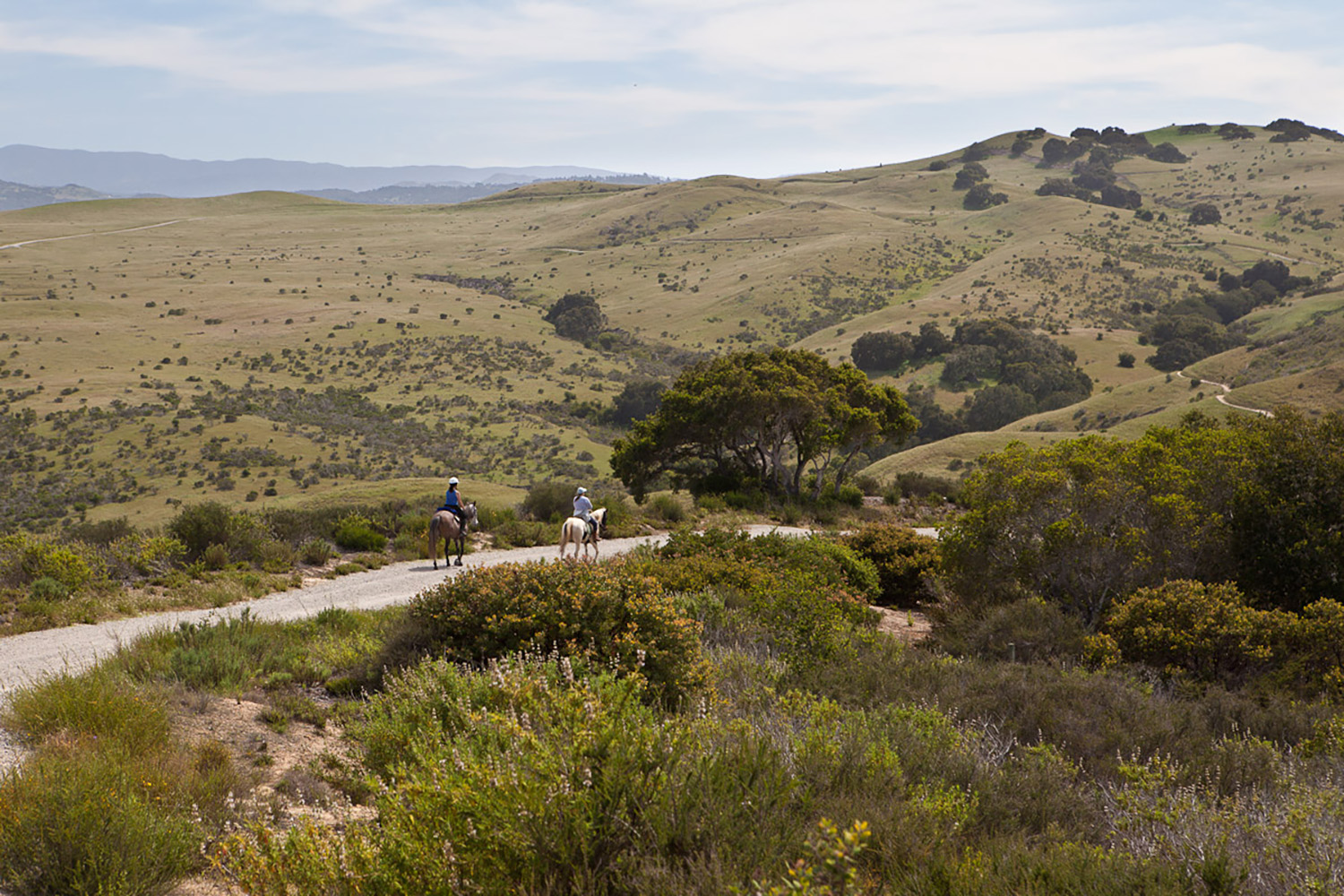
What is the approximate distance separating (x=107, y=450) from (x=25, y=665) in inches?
1494

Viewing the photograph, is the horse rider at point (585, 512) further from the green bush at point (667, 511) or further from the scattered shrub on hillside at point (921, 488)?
the scattered shrub on hillside at point (921, 488)

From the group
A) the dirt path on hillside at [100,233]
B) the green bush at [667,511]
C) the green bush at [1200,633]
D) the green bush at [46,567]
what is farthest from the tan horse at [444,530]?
the dirt path on hillside at [100,233]

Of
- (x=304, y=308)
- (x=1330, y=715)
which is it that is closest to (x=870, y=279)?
(x=304, y=308)

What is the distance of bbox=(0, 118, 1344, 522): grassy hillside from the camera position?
41.4 m

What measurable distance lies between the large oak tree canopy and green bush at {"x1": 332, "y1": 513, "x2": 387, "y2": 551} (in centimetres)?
1007

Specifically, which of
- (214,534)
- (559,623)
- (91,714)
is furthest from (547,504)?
→ (91,714)

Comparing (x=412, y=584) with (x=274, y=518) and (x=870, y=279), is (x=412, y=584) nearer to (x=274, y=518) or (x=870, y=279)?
(x=274, y=518)

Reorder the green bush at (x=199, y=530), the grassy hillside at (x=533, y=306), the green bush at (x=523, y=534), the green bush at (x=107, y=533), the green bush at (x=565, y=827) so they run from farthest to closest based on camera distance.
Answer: the grassy hillside at (x=533, y=306)
the green bush at (x=523, y=534)
the green bush at (x=107, y=533)
the green bush at (x=199, y=530)
the green bush at (x=565, y=827)

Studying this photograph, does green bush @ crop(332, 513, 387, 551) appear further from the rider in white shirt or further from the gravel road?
the rider in white shirt

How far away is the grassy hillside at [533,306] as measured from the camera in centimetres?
4141

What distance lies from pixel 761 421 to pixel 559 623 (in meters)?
18.2

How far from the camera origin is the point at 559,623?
7039mm

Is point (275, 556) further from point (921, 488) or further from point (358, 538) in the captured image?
point (921, 488)

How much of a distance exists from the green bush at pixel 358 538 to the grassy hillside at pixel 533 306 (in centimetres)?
1321
